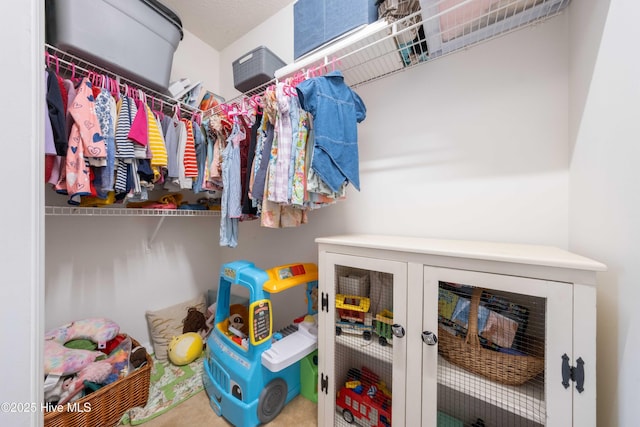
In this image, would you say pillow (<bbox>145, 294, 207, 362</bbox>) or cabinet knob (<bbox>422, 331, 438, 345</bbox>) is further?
pillow (<bbox>145, 294, 207, 362</bbox>)

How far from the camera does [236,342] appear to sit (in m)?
1.19

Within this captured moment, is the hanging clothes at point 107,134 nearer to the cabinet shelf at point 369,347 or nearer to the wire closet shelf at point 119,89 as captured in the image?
the wire closet shelf at point 119,89

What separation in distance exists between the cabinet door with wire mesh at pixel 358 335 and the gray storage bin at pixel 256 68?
117cm

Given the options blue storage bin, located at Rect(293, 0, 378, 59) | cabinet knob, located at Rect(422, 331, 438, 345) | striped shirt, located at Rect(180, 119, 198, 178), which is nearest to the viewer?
cabinet knob, located at Rect(422, 331, 438, 345)

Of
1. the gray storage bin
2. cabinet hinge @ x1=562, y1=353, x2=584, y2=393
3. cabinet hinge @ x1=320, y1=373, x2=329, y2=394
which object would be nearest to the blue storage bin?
the gray storage bin

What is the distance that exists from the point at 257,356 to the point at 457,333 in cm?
88

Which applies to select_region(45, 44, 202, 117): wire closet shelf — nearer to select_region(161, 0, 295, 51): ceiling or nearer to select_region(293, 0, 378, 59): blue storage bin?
select_region(161, 0, 295, 51): ceiling

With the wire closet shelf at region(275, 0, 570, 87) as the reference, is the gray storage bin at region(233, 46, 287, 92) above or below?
above

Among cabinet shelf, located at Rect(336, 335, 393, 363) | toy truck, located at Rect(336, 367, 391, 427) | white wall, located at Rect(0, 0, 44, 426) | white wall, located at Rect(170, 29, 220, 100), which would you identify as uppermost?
white wall, located at Rect(170, 29, 220, 100)

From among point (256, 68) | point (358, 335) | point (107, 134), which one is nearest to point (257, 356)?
point (358, 335)

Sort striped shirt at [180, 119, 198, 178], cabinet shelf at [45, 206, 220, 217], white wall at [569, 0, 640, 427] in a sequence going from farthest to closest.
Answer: striped shirt at [180, 119, 198, 178], cabinet shelf at [45, 206, 220, 217], white wall at [569, 0, 640, 427]

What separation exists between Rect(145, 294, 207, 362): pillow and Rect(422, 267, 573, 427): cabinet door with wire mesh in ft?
5.80

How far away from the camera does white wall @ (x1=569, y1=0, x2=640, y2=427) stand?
53 centimetres

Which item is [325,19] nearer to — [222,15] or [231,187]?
[231,187]
